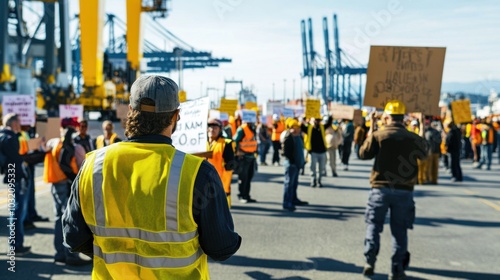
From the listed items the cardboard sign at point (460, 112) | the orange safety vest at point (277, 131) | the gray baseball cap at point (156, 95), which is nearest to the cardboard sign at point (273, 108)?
the orange safety vest at point (277, 131)

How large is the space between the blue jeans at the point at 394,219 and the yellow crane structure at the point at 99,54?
14691mm

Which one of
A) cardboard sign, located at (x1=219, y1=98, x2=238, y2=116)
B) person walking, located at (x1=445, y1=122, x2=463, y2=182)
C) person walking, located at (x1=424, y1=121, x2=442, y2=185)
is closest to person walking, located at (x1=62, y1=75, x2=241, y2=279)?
person walking, located at (x1=424, y1=121, x2=442, y2=185)

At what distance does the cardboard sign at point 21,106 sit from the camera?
10742mm

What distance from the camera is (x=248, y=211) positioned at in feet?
32.2

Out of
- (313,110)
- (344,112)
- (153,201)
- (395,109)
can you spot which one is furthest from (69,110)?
(153,201)

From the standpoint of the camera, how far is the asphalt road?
19.5 ft

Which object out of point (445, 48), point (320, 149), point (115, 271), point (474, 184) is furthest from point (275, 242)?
point (474, 184)

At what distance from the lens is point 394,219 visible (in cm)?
572

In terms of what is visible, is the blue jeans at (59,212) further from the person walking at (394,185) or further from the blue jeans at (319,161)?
the blue jeans at (319,161)

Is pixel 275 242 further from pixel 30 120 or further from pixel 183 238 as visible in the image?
pixel 30 120

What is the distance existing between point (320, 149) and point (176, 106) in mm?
11122

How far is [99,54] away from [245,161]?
10178 millimetres

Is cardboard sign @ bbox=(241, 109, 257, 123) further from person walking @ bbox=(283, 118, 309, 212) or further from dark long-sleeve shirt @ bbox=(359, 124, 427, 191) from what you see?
A: dark long-sleeve shirt @ bbox=(359, 124, 427, 191)

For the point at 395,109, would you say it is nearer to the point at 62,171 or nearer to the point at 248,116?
the point at 62,171
